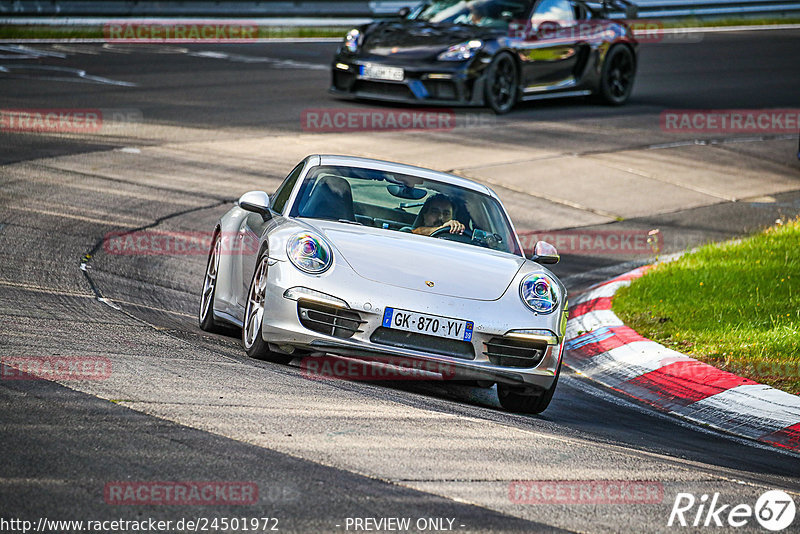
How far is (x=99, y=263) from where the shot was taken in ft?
29.5

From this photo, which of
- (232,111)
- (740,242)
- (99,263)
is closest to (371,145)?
(232,111)

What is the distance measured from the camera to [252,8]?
25.4m

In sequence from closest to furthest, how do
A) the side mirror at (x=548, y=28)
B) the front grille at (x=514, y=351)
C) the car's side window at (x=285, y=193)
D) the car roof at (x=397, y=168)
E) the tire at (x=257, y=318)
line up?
the front grille at (x=514, y=351) < the tire at (x=257, y=318) < the car's side window at (x=285, y=193) < the car roof at (x=397, y=168) < the side mirror at (x=548, y=28)

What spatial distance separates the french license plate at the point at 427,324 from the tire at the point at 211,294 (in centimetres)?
179

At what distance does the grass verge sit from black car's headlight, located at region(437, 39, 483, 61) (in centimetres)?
606

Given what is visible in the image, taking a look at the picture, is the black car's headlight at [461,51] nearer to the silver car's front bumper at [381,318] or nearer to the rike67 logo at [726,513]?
the silver car's front bumper at [381,318]

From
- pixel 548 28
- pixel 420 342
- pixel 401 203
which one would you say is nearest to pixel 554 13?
pixel 548 28

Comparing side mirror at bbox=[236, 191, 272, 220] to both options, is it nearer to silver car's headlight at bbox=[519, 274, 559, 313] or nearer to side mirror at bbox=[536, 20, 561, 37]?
silver car's headlight at bbox=[519, 274, 559, 313]

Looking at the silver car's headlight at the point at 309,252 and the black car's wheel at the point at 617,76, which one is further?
the black car's wheel at the point at 617,76

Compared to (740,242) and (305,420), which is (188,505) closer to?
(305,420)

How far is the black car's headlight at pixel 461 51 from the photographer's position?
1645 cm

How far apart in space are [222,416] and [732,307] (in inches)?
206

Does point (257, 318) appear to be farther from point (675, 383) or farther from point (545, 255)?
point (675, 383)

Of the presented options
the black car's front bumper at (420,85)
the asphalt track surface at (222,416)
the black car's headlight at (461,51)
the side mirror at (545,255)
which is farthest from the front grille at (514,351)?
the black car's headlight at (461,51)
